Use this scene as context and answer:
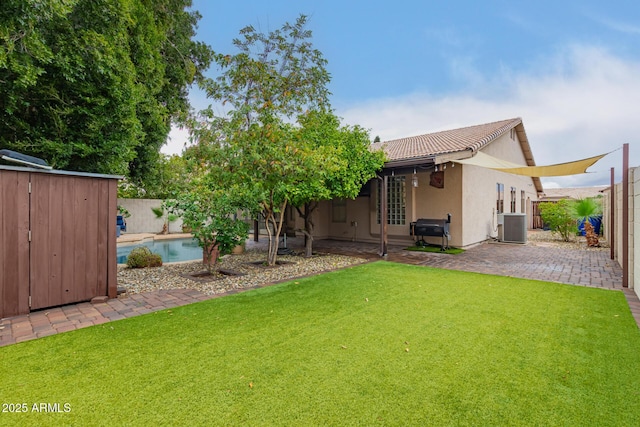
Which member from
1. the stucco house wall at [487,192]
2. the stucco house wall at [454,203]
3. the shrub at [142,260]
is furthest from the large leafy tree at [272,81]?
the stucco house wall at [487,192]

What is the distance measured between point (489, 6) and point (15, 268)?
15.3 meters

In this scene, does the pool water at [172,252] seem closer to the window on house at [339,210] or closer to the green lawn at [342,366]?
the window on house at [339,210]

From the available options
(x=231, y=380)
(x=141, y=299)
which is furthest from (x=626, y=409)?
(x=141, y=299)

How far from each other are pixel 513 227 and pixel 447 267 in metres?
6.89

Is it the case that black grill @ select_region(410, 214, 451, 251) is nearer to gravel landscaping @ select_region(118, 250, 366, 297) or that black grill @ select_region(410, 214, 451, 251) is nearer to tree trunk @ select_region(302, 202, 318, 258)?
gravel landscaping @ select_region(118, 250, 366, 297)

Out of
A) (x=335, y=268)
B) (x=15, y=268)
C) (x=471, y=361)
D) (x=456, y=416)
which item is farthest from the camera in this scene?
(x=335, y=268)

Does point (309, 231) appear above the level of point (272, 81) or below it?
below

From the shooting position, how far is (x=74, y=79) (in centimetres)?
703

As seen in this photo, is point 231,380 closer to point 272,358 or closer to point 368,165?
point 272,358

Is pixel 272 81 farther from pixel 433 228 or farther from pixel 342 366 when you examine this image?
pixel 342 366

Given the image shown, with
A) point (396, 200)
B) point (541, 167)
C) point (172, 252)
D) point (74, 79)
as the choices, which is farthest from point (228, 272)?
point (541, 167)

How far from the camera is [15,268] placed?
4359 mm

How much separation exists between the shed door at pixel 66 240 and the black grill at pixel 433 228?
362 inches

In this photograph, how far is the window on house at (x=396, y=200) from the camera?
497 inches
